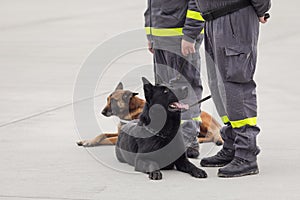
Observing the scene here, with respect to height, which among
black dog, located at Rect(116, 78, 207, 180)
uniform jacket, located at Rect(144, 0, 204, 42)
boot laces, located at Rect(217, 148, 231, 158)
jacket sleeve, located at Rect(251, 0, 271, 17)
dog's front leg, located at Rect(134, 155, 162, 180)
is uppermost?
jacket sleeve, located at Rect(251, 0, 271, 17)

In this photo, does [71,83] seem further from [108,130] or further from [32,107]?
[108,130]

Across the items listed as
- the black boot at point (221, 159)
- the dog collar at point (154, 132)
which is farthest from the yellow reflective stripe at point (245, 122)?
the dog collar at point (154, 132)

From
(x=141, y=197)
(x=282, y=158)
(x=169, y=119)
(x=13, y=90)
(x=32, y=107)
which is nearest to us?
(x=141, y=197)

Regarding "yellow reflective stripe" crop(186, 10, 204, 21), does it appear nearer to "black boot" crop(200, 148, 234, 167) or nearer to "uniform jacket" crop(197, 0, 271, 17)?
"uniform jacket" crop(197, 0, 271, 17)

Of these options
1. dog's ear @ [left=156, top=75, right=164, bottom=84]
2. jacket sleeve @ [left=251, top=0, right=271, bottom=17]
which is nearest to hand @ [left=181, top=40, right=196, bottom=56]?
dog's ear @ [left=156, top=75, right=164, bottom=84]

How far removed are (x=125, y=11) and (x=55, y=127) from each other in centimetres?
1016

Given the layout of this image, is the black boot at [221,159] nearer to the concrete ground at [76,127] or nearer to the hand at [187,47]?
the concrete ground at [76,127]

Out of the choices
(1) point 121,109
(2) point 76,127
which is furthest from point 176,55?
(2) point 76,127

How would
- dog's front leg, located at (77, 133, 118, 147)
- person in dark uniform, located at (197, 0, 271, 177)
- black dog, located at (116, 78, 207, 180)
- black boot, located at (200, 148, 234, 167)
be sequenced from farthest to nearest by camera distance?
1. dog's front leg, located at (77, 133, 118, 147)
2. black boot, located at (200, 148, 234, 167)
3. black dog, located at (116, 78, 207, 180)
4. person in dark uniform, located at (197, 0, 271, 177)

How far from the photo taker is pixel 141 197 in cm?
571

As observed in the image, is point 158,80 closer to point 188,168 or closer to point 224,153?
point 224,153

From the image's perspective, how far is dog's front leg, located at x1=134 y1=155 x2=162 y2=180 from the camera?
6137 mm

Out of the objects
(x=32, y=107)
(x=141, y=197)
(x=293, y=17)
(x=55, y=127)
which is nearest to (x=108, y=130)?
(x=55, y=127)

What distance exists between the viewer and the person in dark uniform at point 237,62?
19.8ft
